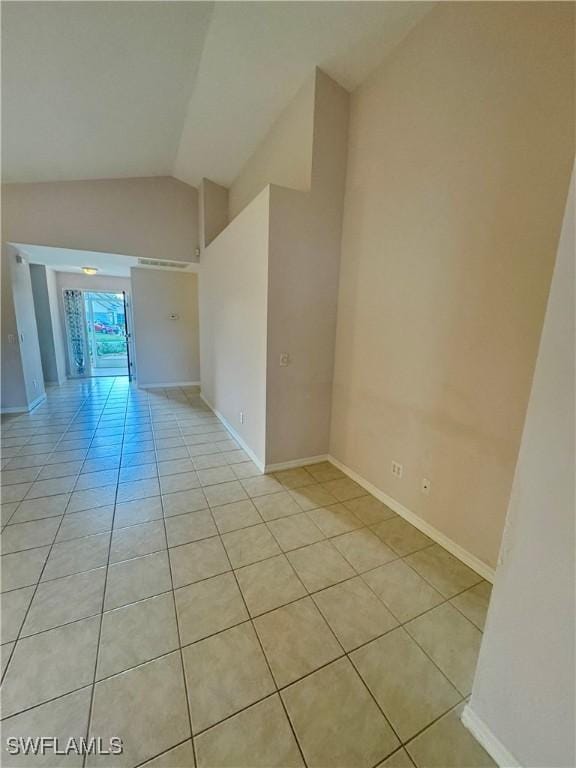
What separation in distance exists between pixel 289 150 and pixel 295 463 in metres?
3.18

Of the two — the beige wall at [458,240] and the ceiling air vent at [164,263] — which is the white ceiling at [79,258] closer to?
the ceiling air vent at [164,263]

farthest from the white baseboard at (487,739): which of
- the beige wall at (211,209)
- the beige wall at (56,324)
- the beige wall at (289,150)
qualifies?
the beige wall at (56,324)

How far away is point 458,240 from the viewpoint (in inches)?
73.7

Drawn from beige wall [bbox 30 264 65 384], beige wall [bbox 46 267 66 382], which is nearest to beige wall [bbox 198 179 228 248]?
beige wall [bbox 30 264 65 384]

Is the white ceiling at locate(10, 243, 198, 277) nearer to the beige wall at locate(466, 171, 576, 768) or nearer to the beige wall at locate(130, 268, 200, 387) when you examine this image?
the beige wall at locate(130, 268, 200, 387)

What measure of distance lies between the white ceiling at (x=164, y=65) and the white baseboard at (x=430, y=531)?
11.4ft

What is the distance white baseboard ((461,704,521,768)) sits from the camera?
40.5 inches

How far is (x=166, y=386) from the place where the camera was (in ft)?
21.3

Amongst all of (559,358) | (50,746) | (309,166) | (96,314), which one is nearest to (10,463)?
(50,746)

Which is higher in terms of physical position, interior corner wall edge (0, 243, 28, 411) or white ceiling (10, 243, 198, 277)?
white ceiling (10, 243, 198, 277)

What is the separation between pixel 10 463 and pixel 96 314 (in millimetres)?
6417

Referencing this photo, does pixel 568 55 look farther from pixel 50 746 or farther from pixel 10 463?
pixel 10 463

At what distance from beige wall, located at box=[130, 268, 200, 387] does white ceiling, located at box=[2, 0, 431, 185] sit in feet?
7.89

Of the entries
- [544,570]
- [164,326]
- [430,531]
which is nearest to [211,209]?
[164,326]
